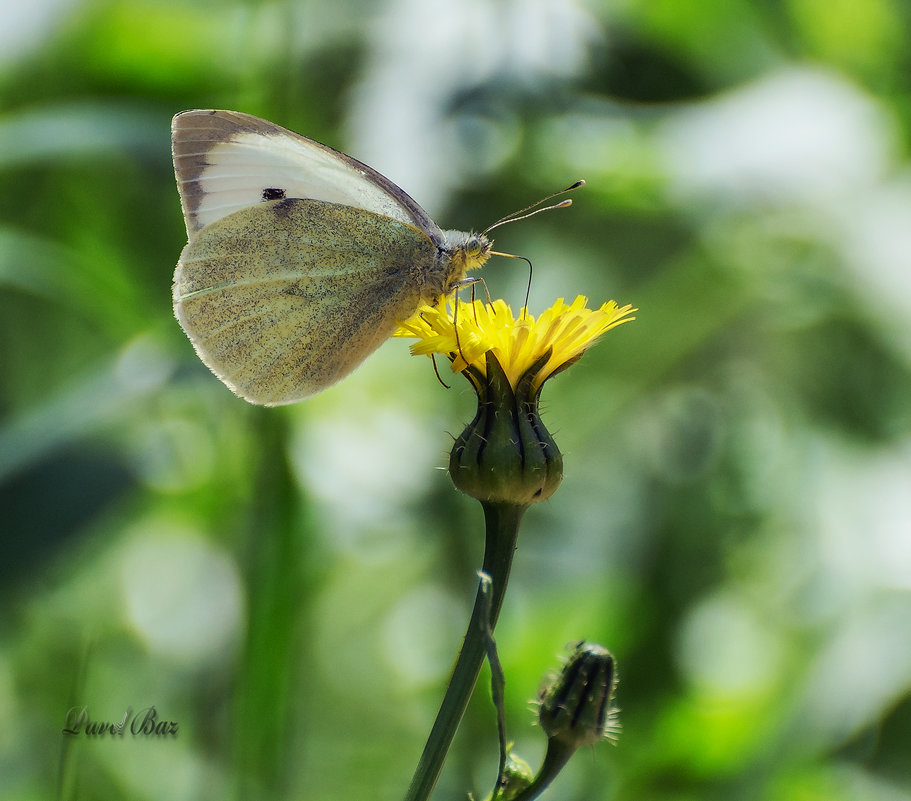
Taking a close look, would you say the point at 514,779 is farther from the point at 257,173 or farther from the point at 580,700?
the point at 257,173

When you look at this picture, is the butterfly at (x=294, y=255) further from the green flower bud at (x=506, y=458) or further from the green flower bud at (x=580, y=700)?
the green flower bud at (x=580, y=700)

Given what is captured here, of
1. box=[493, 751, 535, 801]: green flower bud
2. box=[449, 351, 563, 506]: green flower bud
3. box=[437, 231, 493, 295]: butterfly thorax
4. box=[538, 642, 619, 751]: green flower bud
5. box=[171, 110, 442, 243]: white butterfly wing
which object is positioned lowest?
box=[493, 751, 535, 801]: green flower bud

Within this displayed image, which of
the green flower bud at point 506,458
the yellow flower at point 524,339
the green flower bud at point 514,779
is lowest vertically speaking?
the green flower bud at point 514,779

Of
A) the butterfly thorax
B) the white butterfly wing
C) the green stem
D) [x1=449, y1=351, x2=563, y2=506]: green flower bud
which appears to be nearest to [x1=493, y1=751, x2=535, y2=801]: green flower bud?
the green stem

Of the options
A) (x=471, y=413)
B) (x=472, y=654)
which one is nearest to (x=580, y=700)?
(x=472, y=654)

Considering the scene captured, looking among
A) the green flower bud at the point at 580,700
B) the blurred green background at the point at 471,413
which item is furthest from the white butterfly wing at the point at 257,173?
the green flower bud at the point at 580,700

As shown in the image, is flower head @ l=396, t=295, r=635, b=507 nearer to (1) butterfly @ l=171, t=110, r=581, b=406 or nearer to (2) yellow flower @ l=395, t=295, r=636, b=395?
(2) yellow flower @ l=395, t=295, r=636, b=395

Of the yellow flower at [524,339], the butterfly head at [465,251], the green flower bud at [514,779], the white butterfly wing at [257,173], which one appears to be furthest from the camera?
the butterfly head at [465,251]
